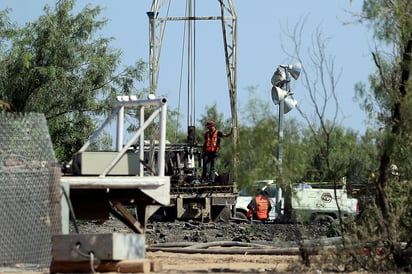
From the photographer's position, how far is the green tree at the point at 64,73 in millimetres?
34750

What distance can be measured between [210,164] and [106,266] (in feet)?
71.3

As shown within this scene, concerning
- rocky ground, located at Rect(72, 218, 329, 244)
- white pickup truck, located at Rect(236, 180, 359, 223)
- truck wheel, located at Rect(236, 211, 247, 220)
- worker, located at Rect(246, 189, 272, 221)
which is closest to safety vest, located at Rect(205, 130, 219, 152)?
white pickup truck, located at Rect(236, 180, 359, 223)

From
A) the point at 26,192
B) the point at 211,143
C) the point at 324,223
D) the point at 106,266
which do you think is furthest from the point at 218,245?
the point at 211,143

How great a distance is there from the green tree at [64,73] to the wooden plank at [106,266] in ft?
61.3

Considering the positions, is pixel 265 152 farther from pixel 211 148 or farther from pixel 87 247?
pixel 211 148

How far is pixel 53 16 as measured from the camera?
3672 centimetres

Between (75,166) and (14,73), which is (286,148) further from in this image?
(14,73)

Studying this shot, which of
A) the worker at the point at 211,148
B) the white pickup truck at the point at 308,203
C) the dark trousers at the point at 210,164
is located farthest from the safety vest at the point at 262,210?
the worker at the point at 211,148

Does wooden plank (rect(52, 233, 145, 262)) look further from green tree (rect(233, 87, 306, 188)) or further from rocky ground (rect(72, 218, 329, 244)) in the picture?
rocky ground (rect(72, 218, 329, 244))

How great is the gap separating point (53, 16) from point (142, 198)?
19.2 metres

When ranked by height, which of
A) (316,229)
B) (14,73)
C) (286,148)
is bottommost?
(316,229)

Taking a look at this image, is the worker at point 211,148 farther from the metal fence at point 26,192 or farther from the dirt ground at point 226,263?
the metal fence at point 26,192

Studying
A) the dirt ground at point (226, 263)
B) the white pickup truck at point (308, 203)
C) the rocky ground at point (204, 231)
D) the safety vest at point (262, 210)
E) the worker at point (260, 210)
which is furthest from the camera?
the safety vest at point (262, 210)

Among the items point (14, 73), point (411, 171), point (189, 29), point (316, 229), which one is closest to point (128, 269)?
point (411, 171)
